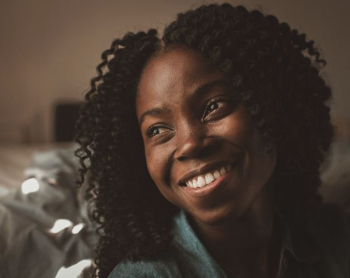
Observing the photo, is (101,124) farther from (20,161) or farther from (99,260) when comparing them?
(20,161)

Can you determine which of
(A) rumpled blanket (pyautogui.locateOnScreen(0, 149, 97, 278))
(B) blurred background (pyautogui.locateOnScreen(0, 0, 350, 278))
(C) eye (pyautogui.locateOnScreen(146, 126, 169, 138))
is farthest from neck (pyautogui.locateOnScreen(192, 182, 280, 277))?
(B) blurred background (pyautogui.locateOnScreen(0, 0, 350, 278))

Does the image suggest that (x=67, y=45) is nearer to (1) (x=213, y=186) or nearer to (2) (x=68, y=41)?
(2) (x=68, y=41)

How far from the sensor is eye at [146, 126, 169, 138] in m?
0.88

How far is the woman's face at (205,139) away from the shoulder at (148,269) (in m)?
0.12

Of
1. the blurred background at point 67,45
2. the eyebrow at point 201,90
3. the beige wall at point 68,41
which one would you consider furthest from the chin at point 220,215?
the beige wall at point 68,41

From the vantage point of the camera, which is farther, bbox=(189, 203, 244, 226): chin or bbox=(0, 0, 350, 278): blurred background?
bbox=(0, 0, 350, 278): blurred background

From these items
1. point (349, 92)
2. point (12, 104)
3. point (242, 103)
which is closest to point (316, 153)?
point (242, 103)

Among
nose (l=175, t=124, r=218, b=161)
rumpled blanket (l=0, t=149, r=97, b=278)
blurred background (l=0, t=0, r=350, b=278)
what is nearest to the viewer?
nose (l=175, t=124, r=218, b=161)

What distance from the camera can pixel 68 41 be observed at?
141 inches

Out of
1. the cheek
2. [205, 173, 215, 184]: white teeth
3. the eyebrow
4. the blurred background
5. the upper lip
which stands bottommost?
[205, 173, 215, 184]: white teeth

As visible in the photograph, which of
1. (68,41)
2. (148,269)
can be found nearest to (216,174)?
(148,269)

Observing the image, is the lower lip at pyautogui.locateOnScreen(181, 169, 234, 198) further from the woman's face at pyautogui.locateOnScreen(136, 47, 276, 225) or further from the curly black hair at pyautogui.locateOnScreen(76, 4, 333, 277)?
the curly black hair at pyautogui.locateOnScreen(76, 4, 333, 277)

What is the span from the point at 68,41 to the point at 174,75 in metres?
2.95

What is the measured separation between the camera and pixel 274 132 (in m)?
0.87
